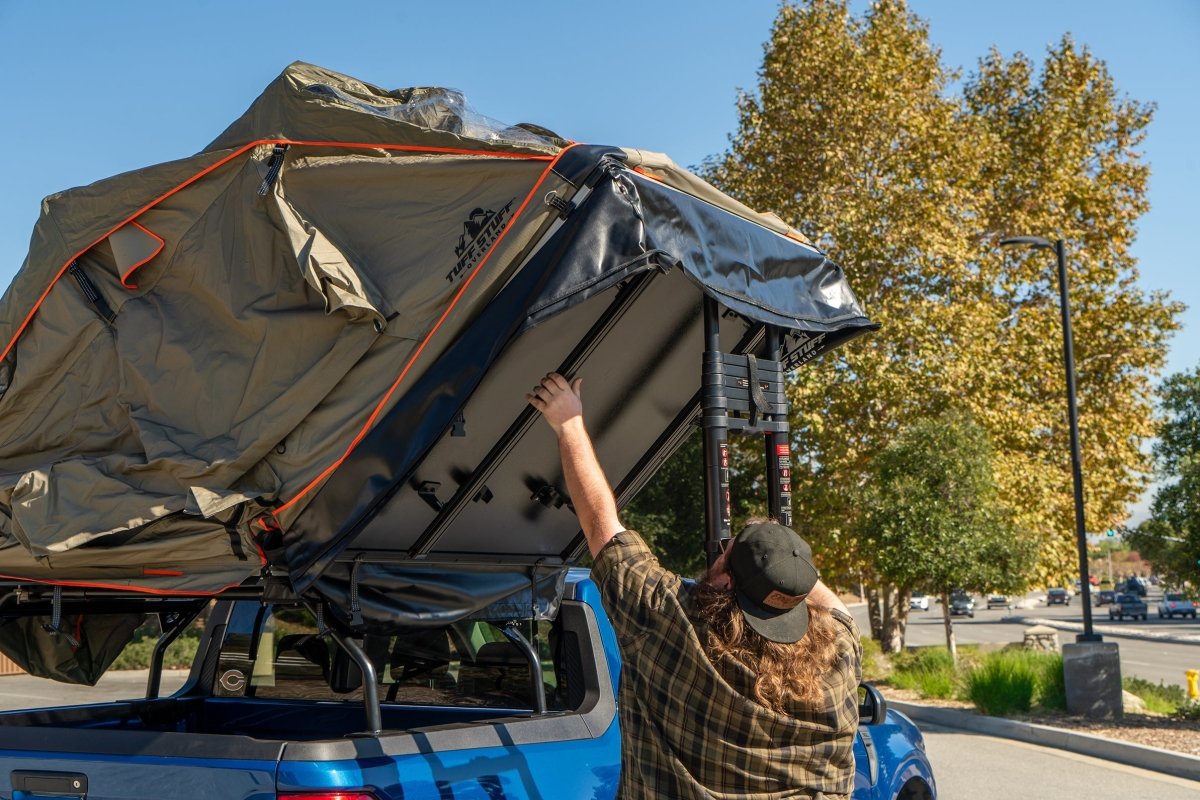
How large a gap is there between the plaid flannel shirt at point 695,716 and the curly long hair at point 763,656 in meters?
0.03

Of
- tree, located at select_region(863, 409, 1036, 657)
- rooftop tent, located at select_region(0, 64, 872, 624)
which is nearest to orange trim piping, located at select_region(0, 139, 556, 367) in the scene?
rooftop tent, located at select_region(0, 64, 872, 624)

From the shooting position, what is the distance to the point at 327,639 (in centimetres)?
468

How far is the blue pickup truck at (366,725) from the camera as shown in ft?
9.82

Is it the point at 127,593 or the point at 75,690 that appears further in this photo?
the point at 75,690

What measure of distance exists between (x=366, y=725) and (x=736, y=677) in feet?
4.81

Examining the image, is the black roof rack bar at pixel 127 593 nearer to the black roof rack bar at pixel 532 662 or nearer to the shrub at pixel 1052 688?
the black roof rack bar at pixel 532 662

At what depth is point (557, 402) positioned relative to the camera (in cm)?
340

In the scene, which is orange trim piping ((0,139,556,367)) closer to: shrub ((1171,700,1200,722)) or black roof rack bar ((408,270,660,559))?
black roof rack bar ((408,270,660,559))

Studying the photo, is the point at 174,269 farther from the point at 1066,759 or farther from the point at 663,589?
the point at 1066,759

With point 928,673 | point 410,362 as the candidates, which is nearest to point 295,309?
point 410,362

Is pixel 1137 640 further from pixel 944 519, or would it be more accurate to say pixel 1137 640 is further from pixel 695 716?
pixel 695 716

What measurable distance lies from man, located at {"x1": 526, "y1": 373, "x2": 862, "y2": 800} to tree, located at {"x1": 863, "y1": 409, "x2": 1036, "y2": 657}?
1748cm

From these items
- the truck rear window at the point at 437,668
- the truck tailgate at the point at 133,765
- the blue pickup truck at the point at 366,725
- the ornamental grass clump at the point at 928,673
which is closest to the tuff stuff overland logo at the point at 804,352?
the blue pickup truck at the point at 366,725

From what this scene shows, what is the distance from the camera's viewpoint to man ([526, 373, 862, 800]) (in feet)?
9.39
